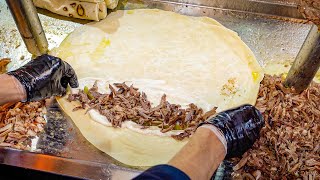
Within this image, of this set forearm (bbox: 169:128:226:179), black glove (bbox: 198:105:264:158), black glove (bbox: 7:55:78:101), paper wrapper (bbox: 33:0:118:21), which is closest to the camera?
forearm (bbox: 169:128:226:179)

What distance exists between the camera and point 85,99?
3.16m

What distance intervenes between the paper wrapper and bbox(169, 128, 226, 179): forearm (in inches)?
85.7

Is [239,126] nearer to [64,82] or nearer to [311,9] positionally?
[311,9]

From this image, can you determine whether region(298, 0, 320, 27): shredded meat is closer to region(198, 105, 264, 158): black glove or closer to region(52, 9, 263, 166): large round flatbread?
region(198, 105, 264, 158): black glove

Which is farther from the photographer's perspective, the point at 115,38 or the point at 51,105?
the point at 115,38

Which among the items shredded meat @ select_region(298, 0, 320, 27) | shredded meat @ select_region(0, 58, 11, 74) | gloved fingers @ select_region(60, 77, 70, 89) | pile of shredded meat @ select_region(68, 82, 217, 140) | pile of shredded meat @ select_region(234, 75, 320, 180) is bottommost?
pile of shredded meat @ select_region(234, 75, 320, 180)

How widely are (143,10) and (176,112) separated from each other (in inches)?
62.0

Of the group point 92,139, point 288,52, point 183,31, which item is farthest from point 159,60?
point 288,52

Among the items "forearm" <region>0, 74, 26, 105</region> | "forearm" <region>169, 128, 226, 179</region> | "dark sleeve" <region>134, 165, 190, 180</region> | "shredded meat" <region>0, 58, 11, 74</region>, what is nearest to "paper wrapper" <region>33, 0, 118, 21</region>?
"shredded meat" <region>0, 58, 11, 74</region>

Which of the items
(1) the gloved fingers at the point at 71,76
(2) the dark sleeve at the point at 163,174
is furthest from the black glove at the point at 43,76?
(2) the dark sleeve at the point at 163,174

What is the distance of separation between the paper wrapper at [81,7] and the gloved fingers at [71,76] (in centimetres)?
93

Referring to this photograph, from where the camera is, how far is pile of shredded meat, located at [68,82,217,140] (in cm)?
300

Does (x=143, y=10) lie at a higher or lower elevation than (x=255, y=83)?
higher

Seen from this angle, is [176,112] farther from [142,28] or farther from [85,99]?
[142,28]
